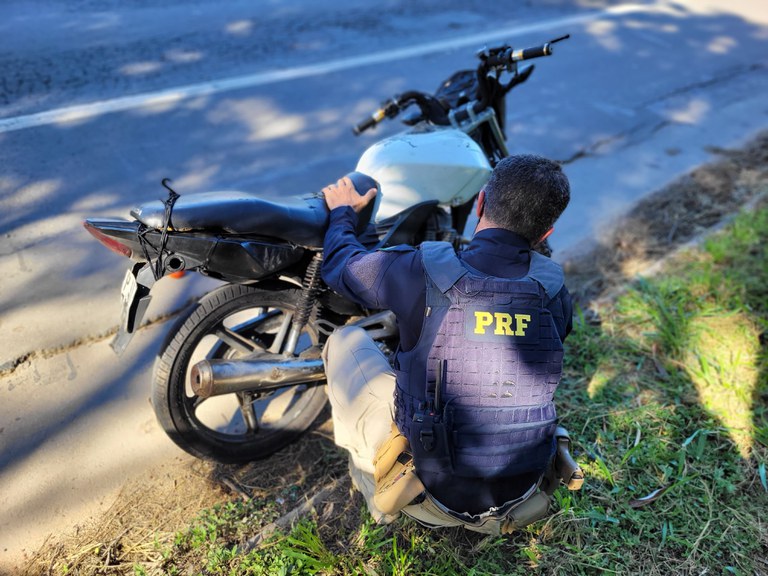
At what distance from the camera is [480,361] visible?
6.06ft

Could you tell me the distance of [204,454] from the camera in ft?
8.26

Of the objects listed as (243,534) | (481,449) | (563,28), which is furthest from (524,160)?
(563,28)

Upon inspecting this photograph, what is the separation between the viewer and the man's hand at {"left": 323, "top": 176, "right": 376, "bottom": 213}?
238cm

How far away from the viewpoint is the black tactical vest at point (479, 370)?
184 centimetres

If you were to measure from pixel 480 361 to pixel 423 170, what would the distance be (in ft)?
3.52

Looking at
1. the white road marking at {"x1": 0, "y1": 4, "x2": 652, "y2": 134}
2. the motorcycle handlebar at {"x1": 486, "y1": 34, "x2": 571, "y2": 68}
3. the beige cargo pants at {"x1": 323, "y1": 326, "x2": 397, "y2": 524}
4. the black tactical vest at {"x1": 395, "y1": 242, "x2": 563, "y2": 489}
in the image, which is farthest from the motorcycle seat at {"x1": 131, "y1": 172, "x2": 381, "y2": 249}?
the white road marking at {"x1": 0, "y1": 4, "x2": 652, "y2": 134}

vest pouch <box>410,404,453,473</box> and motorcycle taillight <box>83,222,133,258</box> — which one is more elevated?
motorcycle taillight <box>83,222,133,258</box>

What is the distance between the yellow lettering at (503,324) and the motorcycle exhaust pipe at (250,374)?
0.85 m

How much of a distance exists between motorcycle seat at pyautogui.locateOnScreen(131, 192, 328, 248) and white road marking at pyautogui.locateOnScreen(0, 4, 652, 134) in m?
3.27

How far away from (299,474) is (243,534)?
0.38 meters

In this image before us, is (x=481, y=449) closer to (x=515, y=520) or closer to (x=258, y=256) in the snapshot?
(x=515, y=520)

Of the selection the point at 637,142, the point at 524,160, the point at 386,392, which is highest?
the point at 524,160

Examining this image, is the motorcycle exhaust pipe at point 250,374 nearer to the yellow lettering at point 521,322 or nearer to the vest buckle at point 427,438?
the vest buckle at point 427,438

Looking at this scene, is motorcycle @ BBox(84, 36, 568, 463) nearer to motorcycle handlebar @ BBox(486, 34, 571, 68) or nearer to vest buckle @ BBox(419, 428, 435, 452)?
motorcycle handlebar @ BBox(486, 34, 571, 68)
